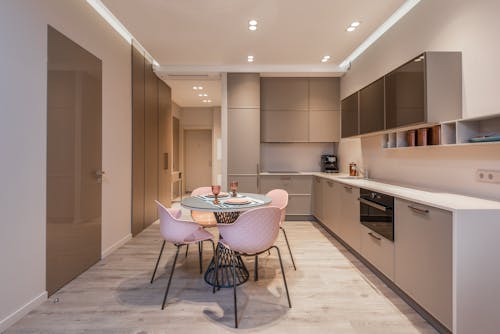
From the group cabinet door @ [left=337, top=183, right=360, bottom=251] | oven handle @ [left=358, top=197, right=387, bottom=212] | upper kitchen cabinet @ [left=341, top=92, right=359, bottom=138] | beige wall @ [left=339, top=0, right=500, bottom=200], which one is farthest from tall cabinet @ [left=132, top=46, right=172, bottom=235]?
beige wall @ [left=339, top=0, right=500, bottom=200]

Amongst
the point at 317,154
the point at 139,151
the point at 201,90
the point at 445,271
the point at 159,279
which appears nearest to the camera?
the point at 445,271

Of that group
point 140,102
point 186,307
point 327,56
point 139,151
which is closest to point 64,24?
point 140,102

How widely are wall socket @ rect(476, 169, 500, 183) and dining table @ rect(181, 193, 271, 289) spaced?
1659 millimetres

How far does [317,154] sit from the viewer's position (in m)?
5.09

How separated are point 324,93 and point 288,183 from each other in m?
1.87

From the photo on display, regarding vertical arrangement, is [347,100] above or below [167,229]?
above

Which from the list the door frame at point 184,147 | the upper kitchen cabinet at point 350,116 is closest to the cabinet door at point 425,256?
the upper kitchen cabinet at point 350,116

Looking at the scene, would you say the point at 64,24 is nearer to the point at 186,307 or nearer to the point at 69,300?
the point at 69,300

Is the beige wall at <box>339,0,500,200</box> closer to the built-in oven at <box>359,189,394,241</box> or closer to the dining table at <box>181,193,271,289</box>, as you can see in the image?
the built-in oven at <box>359,189,394,241</box>

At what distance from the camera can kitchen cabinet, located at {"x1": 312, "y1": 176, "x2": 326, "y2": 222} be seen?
4129 mm

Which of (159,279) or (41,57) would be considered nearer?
(41,57)

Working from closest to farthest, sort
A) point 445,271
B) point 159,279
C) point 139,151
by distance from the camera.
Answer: point 445,271 → point 159,279 → point 139,151

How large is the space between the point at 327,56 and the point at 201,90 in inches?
116

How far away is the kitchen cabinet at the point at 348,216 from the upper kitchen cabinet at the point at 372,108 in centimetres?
81
